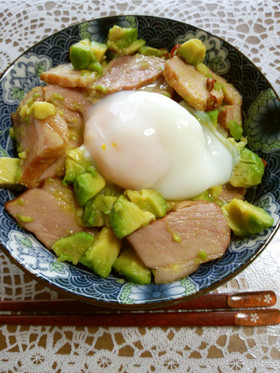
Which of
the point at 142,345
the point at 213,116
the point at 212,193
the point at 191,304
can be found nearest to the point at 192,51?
the point at 213,116

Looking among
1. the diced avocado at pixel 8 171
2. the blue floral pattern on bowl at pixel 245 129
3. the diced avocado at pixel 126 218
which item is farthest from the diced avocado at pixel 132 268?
the diced avocado at pixel 8 171

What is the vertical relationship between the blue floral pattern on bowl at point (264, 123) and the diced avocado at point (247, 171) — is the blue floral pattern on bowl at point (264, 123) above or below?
above

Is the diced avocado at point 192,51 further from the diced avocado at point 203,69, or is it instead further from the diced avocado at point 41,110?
the diced avocado at point 41,110

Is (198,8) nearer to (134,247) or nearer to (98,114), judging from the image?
(98,114)

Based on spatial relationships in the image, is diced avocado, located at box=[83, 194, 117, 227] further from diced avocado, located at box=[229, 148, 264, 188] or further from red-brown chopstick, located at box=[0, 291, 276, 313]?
diced avocado, located at box=[229, 148, 264, 188]

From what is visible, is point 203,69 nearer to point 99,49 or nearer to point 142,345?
point 99,49

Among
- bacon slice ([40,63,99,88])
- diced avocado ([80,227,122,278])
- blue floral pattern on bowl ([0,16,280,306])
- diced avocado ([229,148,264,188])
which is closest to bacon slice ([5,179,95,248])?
blue floral pattern on bowl ([0,16,280,306])
